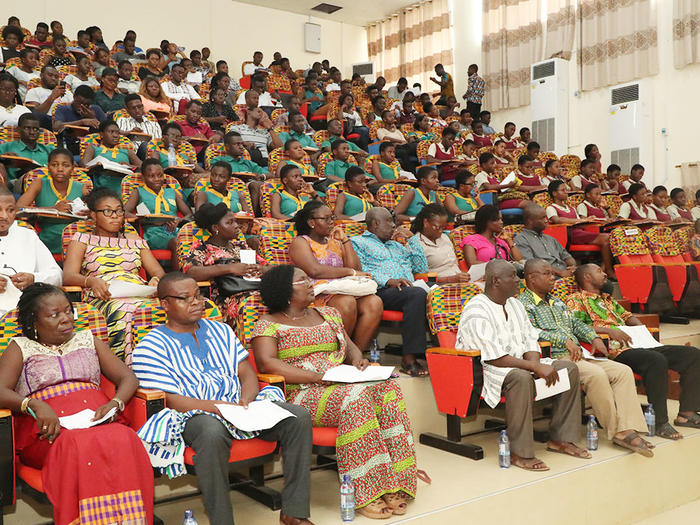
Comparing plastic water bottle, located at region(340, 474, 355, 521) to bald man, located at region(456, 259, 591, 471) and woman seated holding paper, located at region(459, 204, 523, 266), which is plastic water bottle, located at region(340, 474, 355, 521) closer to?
bald man, located at region(456, 259, 591, 471)

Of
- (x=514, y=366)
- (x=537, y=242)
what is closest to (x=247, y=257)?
(x=514, y=366)

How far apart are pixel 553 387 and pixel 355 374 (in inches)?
47.0

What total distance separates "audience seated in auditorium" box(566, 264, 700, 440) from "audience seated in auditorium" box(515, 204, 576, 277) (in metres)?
0.86

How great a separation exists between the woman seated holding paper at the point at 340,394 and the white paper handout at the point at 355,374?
3cm

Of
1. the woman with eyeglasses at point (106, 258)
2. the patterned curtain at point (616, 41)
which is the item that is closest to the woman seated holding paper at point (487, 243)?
the woman with eyeglasses at point (106, 258)

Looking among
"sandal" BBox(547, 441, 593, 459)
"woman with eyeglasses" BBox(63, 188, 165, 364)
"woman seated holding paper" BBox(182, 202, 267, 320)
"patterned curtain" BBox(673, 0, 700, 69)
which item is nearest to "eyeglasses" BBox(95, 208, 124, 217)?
"woman with eyeglasses" BBox(63, 188, 165, 364)

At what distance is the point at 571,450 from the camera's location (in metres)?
3.44

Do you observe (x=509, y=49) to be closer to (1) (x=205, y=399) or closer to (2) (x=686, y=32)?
(2) (x=686, y=32)

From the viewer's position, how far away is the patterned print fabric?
257 centimetres

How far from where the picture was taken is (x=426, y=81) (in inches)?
563

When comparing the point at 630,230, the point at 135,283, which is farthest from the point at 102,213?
the point at 630,230

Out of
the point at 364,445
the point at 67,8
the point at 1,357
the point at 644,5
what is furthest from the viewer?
the point at 67,8

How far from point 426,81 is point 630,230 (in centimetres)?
899

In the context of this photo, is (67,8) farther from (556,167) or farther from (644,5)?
(644,5)
